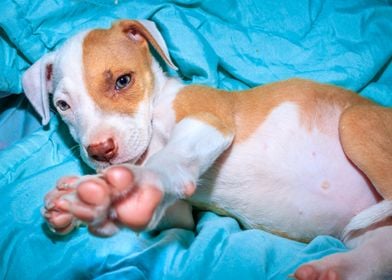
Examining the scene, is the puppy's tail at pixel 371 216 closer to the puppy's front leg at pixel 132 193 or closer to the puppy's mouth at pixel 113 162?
the puppy's front leg at pixel 132 193

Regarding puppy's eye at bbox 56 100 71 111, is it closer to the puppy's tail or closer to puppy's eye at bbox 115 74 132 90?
puppy's eye at bbox 115 74 132 90

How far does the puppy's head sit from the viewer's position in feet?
6.13

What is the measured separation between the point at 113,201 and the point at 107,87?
36.6 inches

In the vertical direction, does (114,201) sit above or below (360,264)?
above

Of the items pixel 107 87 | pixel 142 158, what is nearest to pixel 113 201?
pixel 142 158

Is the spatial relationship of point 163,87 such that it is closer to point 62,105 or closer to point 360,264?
point 62,105

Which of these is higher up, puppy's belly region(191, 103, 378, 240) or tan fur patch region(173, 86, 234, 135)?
tan fur patch region(173, 86, 234, 135)

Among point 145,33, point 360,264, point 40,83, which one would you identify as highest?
point 145,33

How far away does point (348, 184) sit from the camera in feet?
6.67

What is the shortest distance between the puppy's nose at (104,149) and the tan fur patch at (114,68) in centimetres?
22

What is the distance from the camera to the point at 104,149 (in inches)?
70.9

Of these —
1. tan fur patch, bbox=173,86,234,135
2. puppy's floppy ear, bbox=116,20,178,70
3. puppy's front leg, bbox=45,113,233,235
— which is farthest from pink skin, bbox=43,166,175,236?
puppy's floppy ear, bbox=116,20,178,70

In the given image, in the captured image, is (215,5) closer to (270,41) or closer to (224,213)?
(270,41)

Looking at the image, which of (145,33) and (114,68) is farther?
(145,33)
